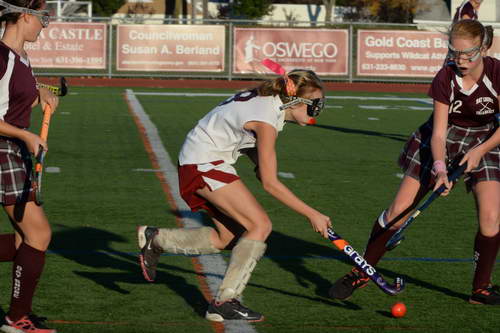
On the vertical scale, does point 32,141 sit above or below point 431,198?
above

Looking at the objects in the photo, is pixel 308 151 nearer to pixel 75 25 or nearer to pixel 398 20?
pixel 75 25

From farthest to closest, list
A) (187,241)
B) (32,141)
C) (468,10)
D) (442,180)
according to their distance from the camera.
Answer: (468,10), (187,241), (442,180), (32,141)

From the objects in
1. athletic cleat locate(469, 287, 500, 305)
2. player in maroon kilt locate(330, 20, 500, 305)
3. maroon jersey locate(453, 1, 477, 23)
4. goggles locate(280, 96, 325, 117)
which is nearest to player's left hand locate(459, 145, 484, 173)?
player in maroon kilt locate(330, 20, 500, 305)

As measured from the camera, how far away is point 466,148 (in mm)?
6574

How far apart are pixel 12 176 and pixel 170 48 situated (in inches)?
874

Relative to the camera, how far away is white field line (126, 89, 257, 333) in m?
5.86

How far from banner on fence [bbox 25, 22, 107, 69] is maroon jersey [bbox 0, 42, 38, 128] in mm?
21529

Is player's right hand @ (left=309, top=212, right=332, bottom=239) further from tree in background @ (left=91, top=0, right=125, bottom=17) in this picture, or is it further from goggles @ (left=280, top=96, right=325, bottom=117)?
tree in background @ (left=91, top=0, right=125, bottom=17)

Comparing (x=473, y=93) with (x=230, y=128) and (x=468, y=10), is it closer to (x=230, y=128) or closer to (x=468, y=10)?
(x=230, y=128)

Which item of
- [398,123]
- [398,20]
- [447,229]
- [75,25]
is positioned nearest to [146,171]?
[447,229]

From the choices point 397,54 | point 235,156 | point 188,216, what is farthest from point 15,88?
point 397,54

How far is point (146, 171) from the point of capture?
1180 cm

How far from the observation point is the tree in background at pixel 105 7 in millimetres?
63031

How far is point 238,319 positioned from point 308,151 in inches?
328
